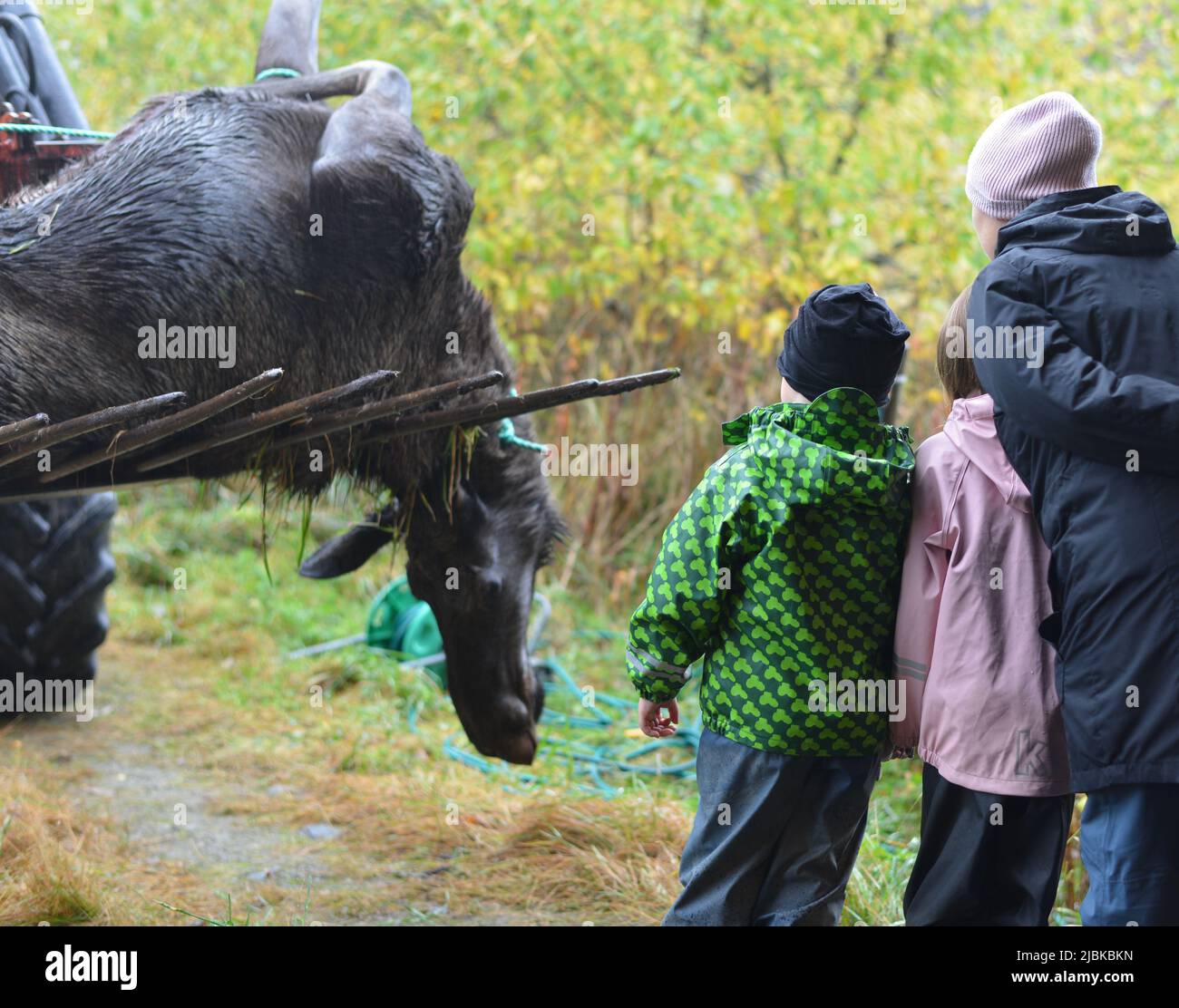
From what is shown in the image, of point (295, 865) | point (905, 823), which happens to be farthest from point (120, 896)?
point (905, 823)

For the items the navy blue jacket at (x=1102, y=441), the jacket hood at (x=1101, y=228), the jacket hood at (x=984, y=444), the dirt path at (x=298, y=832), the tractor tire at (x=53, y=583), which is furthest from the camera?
the tractor tire at (x=53, y=583)

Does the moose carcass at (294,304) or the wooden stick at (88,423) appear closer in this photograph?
the wooden stick at (88,423)

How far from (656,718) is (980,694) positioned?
0.66 metres

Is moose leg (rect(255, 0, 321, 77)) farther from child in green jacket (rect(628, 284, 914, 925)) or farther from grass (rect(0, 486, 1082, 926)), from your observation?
child in green jacket (rect(628, 284, 914, 925))

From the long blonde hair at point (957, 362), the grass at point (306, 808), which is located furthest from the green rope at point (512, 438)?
the long blonde hair at point (957, 362)

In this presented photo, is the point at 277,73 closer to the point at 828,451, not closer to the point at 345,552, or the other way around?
the point at 345,552

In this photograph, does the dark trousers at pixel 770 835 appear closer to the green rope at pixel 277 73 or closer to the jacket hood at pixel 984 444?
the jacket hood at pixel 984 444

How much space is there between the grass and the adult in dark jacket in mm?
1368

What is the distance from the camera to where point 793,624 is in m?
2.59

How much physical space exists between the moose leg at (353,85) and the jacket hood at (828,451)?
153cm

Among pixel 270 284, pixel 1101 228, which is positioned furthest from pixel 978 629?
pixel 270 284

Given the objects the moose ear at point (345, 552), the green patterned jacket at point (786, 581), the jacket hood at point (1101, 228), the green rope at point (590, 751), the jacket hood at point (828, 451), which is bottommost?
the green rope at point (590, 751)

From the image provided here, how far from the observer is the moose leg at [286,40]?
12.6 feet

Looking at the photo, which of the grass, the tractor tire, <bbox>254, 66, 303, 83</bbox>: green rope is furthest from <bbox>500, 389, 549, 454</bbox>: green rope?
the tractor tire
